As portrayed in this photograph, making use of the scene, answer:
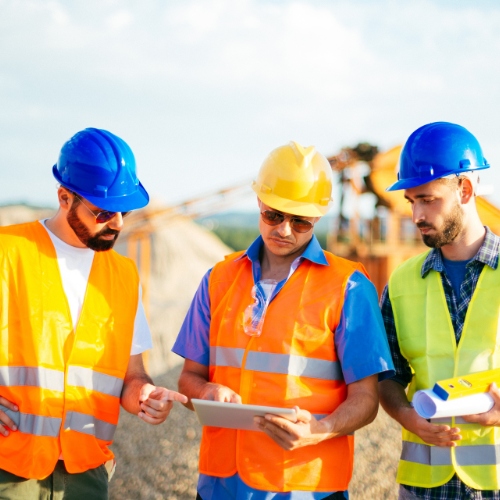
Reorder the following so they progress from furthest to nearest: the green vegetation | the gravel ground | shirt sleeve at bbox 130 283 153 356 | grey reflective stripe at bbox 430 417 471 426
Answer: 1. the green vegetation
2. the gravel ground
3. shirt sleeve at bbox 130 283 153 356
4. grey reflective stripe at bbox 430 417 471 426

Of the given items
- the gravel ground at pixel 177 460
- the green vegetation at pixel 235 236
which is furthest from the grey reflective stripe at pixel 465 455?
the green vegetation at pixel 235 236

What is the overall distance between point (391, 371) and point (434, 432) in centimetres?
34

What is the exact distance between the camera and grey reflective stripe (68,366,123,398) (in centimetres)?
251

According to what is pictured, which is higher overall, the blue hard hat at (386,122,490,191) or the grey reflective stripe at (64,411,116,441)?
the blue hard hat at (386,122,490,191)

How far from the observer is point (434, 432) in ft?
7.63

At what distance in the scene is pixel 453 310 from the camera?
2605 mm

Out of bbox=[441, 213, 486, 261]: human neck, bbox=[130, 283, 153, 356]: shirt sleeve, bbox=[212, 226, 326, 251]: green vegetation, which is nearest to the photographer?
bbox=[441, 213, 486, 261]: human neck

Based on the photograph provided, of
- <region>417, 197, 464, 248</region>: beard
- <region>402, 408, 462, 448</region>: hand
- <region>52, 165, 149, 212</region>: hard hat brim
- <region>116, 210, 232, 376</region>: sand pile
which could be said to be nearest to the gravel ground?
<region>402, 408, 462, 448</region>: hand

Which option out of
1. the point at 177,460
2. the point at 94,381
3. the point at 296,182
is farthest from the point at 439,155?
the point at 177,460

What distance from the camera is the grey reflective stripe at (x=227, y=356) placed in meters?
2.48

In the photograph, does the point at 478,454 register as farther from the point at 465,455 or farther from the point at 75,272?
the point at 75,272

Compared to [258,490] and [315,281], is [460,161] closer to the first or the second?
[315,281]

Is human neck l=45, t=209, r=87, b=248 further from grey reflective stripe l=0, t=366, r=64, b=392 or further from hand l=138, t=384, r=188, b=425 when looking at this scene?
hand l=138, t=384, r=188, b=425

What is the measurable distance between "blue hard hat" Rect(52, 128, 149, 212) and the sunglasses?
0.70m
